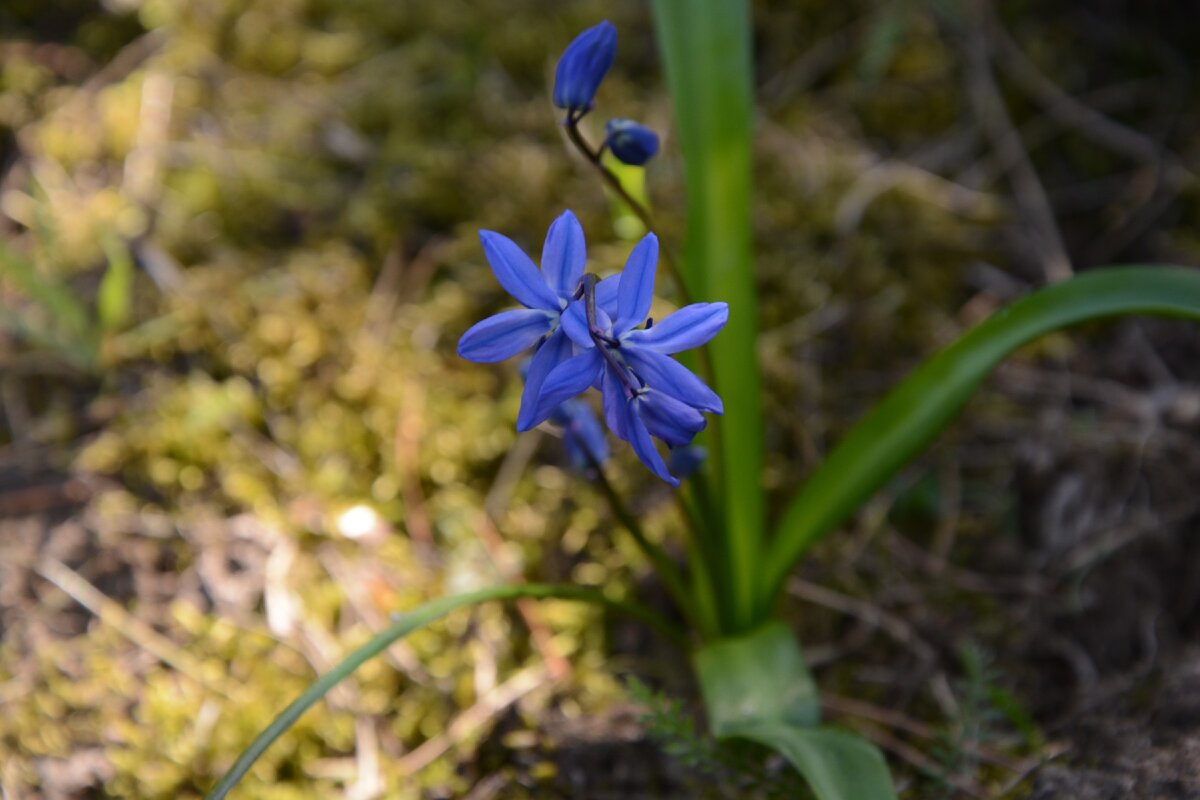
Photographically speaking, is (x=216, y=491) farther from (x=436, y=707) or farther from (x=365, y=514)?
(x=436, y=707)

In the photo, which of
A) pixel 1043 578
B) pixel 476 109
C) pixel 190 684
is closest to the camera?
pixel 190 684

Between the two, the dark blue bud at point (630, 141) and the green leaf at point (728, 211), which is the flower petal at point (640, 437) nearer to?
the dark blue bud at point (630, 141)

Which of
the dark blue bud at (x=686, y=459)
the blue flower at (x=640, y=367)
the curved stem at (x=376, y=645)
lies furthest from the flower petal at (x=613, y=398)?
the curved stem at (x=376, y=645)

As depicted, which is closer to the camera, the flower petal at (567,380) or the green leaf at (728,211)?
the flower petal at (567,380)

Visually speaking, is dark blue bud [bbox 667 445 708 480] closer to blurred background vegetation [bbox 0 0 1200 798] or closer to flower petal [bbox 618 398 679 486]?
flower petal [bbox 618 398 679 486]

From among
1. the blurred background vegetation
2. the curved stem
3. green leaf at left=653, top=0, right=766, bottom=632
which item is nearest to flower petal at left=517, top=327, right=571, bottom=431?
the curved stem

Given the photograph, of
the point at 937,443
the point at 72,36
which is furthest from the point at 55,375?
the point at 937,443

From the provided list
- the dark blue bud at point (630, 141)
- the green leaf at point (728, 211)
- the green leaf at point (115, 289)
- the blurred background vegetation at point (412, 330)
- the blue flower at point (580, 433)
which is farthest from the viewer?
the green leaf at point (115, 289)
